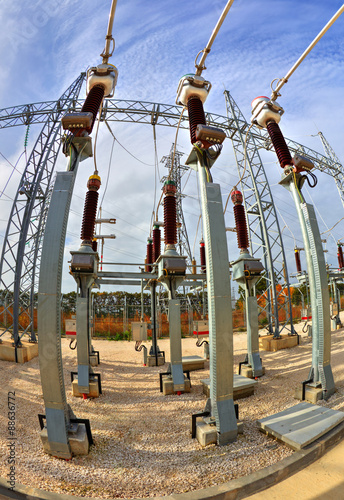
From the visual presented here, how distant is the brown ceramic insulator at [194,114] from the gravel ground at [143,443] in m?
5.35

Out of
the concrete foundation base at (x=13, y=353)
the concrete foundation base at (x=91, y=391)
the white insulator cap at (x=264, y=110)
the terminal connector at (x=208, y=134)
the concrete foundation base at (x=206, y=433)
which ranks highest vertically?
the white insulator cap at (x=264, y=110)

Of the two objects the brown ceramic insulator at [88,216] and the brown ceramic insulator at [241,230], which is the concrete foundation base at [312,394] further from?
the brown ceramic insulator at [88,216]

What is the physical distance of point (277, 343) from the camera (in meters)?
12.1

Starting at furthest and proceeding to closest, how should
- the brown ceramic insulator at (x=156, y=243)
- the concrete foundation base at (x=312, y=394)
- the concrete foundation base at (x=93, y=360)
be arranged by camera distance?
the brown ceramic insulator at (x=156, y=243) → the concrete foundation base at (x=93, y=360) → the concrete foundation base at (x=312, y=394)

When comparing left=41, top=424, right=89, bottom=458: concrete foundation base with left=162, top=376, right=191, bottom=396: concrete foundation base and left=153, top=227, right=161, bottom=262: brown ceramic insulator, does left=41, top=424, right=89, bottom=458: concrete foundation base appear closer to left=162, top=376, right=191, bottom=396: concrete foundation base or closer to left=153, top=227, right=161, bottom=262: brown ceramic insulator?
left=162, top=376, right=191, bottom=396: concrete foundation base

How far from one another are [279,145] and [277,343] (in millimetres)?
8944

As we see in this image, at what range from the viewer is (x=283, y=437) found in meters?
3.86

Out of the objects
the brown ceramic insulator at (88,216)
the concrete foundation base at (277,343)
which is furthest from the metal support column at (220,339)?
the concrete foundation base at (277,343)

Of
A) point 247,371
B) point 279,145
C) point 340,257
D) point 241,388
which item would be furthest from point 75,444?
point 340,257

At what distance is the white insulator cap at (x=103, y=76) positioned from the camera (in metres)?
5.91

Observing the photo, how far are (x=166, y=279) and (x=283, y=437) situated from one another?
4.83 meters

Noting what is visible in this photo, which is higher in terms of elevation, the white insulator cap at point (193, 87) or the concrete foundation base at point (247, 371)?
the white insulator cap at point (193, 87)

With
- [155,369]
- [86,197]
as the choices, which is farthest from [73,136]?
[155,369]

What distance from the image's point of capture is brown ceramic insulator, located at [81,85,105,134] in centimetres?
566
